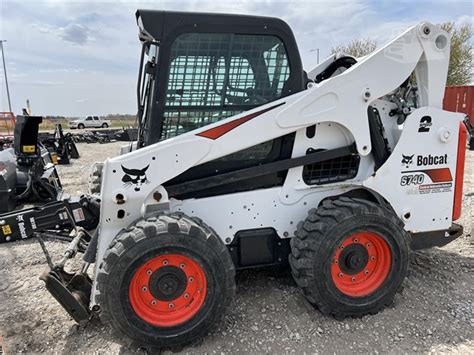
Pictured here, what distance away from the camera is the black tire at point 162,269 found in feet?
8.84

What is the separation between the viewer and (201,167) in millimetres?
3205

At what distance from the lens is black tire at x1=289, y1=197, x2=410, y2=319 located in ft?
10.1

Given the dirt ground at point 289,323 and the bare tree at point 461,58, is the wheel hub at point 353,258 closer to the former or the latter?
the dirt ground at point 289,323

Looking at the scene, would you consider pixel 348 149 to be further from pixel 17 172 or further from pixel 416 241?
pixel 17 172

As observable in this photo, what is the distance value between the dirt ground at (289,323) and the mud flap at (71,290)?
0.27m

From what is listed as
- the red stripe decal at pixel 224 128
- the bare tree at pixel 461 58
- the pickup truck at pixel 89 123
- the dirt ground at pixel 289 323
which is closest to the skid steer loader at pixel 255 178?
the red stripe decal at pixel 224 128

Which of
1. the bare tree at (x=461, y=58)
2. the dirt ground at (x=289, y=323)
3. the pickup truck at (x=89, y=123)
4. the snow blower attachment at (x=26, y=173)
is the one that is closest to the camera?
the dirt ground at (x=289, y=323)

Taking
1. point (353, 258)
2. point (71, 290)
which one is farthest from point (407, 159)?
point (71, 290)

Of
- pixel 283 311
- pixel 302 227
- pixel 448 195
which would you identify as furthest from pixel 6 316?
pixel 448 195

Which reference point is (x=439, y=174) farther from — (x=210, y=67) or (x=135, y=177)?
(x=135, y=177)

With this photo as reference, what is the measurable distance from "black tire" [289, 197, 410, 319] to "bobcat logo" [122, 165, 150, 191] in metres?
1.35

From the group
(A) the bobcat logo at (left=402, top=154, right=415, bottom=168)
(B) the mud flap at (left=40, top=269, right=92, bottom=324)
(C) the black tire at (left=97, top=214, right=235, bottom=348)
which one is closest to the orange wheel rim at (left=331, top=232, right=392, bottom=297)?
(A) the bobcat logo at (left=402, top=154, right=415, bottom=168)

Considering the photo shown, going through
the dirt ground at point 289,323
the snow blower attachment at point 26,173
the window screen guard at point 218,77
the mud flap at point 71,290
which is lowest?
the dirt ground at point 289,323

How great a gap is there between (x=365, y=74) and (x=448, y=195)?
1.48m
